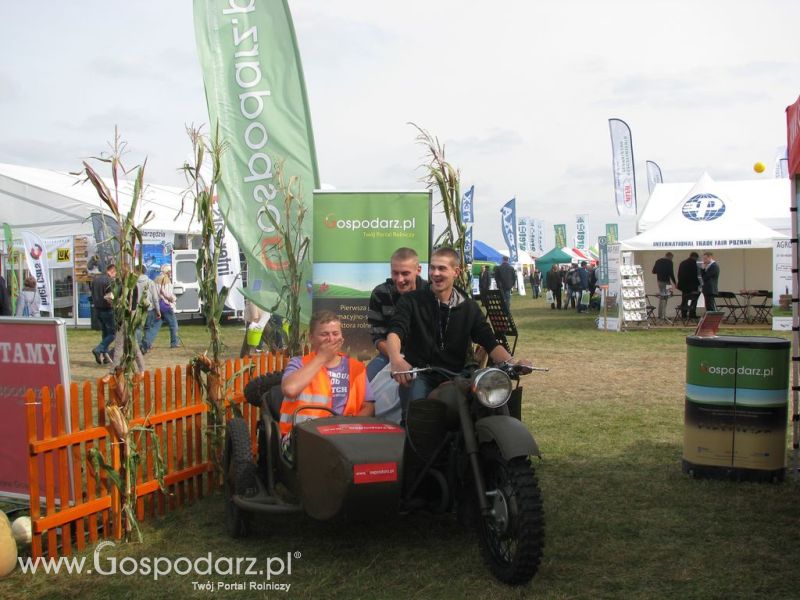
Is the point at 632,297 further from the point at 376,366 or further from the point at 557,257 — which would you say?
the point at 557,257

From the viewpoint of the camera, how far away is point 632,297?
19.8 m

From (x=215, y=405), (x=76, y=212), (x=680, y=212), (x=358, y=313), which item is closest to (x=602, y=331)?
(x=680, y=212)

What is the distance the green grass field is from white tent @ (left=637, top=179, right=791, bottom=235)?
17.1 meters

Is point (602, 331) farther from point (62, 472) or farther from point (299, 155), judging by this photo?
point (62, 472)

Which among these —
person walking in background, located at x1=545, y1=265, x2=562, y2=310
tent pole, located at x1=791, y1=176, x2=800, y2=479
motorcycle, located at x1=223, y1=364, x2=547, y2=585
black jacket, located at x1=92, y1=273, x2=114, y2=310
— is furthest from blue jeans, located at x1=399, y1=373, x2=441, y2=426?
person walking in background, located at x1=545, y1=265, x2=562, y2=310

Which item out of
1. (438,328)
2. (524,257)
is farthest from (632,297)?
(524,257)

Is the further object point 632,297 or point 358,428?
point 632,297

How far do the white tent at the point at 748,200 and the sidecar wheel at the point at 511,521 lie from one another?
19181 millimetres

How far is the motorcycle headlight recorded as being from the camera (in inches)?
156

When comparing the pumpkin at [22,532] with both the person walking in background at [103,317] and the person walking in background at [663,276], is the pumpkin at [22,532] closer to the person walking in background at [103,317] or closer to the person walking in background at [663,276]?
the person walking in background at [103,317]

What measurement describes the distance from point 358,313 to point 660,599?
17.2 ft

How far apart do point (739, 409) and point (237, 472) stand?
3.47m

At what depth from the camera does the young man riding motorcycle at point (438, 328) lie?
4.71 metres

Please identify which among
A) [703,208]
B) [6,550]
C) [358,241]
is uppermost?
[703,208]
